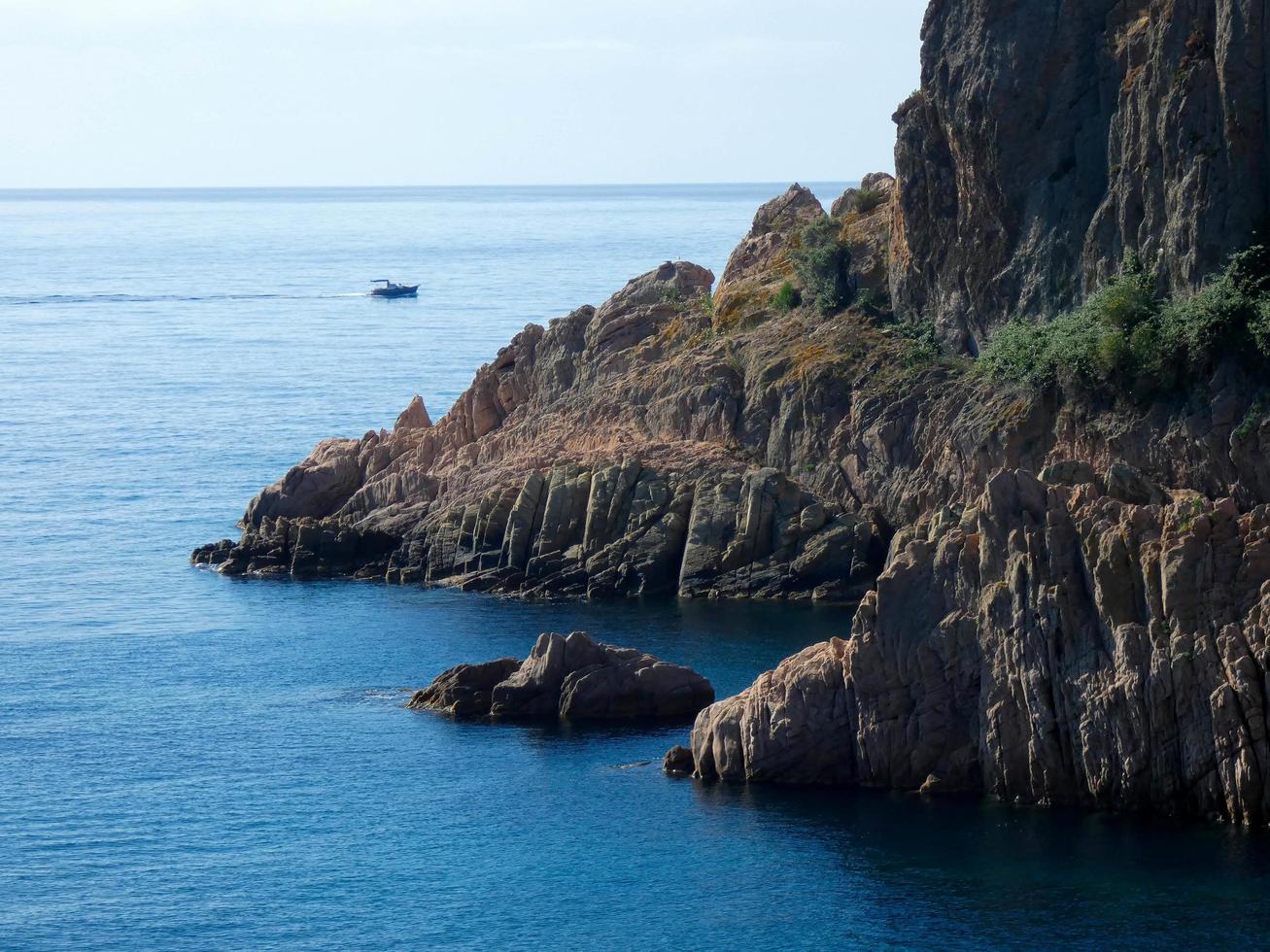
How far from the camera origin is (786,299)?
119812mm

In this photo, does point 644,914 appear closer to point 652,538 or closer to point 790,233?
point 652,538

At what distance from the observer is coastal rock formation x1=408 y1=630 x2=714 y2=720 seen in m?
83.6

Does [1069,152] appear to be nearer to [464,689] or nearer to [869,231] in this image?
[869,231]

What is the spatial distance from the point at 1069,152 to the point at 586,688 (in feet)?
135

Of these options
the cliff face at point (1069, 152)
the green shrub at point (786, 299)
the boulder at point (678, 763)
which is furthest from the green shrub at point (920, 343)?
the boulder at point (678, 763)

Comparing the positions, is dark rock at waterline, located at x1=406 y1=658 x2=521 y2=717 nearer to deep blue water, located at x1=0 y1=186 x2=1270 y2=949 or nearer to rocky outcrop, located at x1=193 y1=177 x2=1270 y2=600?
deep blue water, located at x1=0 y1=186 x2=1270 y2=949

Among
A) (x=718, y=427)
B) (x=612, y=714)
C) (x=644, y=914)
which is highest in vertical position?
(x=718, y=427)

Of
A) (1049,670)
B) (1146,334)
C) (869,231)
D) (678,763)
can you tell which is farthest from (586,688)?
(869,231)

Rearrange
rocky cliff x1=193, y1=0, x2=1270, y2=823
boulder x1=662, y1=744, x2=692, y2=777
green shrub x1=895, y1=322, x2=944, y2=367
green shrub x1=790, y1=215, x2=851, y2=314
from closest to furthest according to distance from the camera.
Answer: rocky cliff x1=193, y1=0, x2=1270, y2=823 → boulder x1=662, y1=744, x2=692, y2=777 → green shrub x1=895, y1=322, x2=944, y2=367 → green shrub x1=790, y1=215, x2=851, y2=314

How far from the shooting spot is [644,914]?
63375 mm

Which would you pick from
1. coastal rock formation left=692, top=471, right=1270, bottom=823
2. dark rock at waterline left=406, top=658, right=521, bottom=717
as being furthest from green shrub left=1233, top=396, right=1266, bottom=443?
dark rock at waterline left=406, top=658, right=521, bottom=717

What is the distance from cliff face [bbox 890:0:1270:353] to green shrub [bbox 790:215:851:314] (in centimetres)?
356

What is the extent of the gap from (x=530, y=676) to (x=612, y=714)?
3.73 meters

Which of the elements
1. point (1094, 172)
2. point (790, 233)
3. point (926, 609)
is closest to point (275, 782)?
point (926, 609)
